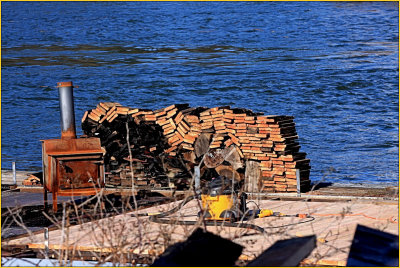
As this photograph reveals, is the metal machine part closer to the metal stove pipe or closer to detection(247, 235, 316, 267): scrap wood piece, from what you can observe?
the metal stove pipe

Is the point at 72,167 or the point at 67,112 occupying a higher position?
the point at 67,112

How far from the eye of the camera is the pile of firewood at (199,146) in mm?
13805

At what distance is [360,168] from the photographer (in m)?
21.8

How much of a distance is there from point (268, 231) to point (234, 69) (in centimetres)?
3145

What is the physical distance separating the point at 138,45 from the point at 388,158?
109 feet

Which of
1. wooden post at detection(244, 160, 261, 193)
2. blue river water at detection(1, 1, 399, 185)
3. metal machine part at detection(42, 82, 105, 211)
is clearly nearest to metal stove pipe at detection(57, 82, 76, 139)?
metal machine part at detection(42, 82, 105, 211)

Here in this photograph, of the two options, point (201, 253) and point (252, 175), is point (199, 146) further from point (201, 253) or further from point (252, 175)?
point (201, 253)

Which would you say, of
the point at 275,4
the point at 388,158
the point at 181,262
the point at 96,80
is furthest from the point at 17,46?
the point at 181,262

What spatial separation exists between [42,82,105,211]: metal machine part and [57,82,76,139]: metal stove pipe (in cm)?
43

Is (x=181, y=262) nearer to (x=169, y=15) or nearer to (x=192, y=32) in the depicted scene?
(x=192, y=32)

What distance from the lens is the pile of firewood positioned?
13805mm

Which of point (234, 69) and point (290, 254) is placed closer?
point (290, 254)

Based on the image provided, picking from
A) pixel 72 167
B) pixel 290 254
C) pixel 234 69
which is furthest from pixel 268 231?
pixel 234 69

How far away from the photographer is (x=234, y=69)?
4153cm
